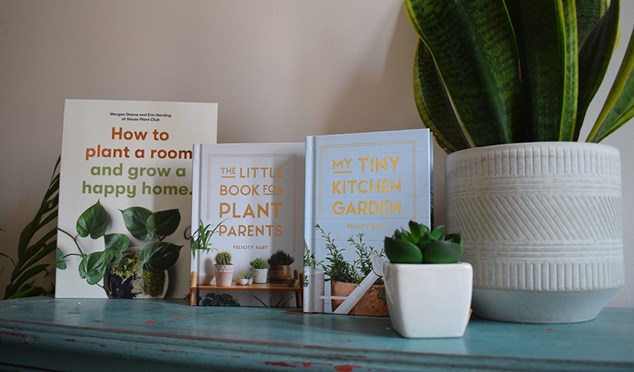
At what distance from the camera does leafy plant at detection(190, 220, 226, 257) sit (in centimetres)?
70

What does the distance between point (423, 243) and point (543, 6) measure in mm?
290

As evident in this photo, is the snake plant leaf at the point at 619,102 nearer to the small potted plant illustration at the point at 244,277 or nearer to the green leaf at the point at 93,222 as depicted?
the small potted plant illustration at the point at 244,277

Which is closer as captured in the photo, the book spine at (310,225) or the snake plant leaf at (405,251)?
the snake plant leaf at (405,251)

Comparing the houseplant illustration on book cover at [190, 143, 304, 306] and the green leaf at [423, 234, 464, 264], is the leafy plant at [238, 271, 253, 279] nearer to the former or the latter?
the houseplant illustration on book cover at [190, 143, 304, 306]

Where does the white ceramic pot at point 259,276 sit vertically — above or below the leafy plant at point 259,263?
below

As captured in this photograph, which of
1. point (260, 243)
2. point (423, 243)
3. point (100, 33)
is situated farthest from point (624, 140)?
point (100, 33)

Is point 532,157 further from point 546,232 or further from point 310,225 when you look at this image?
point 310,225

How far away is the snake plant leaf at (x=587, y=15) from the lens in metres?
0.65

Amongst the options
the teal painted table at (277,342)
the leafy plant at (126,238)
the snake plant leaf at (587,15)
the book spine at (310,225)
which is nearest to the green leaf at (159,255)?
the leafy plant at (126,238)

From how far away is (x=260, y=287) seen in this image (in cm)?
67

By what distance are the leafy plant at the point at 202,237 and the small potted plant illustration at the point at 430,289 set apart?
0.31 metres

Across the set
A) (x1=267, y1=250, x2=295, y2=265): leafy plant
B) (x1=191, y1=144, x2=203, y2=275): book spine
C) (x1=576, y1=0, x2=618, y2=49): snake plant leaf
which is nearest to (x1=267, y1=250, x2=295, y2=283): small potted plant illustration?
(x1=267, y1=250, x2=295, y2=265): leafy plant

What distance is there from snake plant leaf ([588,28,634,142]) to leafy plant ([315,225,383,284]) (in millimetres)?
296

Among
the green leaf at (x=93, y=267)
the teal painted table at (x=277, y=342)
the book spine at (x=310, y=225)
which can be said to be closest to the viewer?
the teal painted table at (x=277, y=342)
